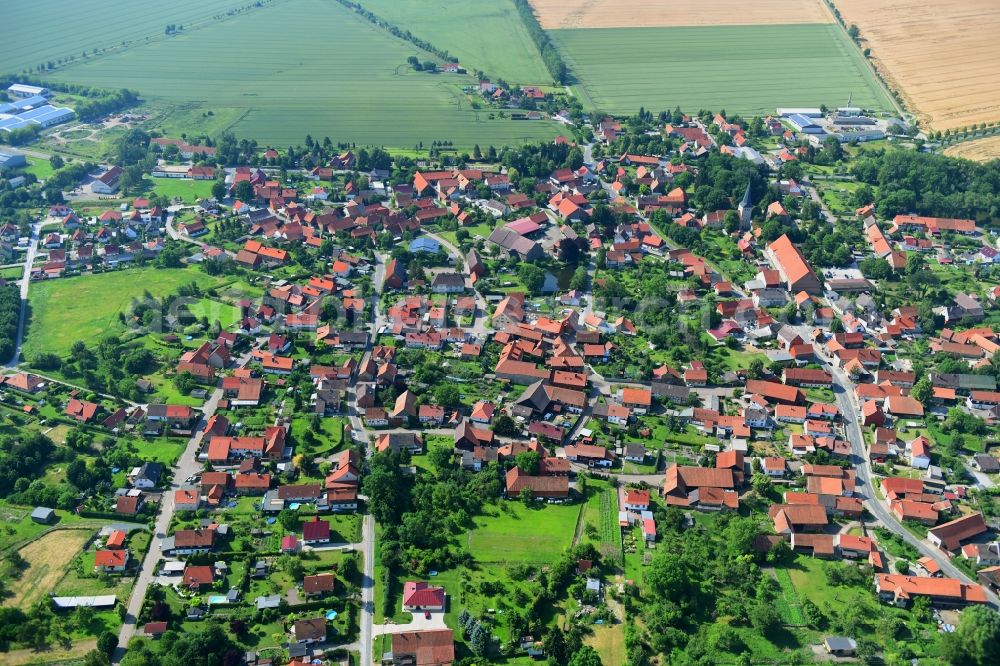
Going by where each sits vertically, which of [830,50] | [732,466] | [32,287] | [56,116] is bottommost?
[732,466]

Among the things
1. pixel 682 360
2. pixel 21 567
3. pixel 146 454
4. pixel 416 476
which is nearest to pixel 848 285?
pixel 682 360

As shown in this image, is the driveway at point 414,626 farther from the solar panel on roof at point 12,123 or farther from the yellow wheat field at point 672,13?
the yellow wheat field at point 672,13

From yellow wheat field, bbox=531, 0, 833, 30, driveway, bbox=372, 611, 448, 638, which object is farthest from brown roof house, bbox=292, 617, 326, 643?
yellow wheat field, bbox=531, 0, 833, 30

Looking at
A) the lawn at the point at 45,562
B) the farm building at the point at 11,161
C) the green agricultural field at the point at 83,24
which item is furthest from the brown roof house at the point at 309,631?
the green agricultural field at the point at 83,24

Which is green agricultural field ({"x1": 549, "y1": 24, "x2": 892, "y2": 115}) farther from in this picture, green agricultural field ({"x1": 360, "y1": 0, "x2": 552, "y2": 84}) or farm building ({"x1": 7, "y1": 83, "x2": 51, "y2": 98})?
farm building ({"x1": 7, "y1": 83, "x2": 51, "y2": 98})

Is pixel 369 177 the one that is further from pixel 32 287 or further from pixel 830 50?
pixel 830 50

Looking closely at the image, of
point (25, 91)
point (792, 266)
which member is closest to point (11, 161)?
point (25, 91)
